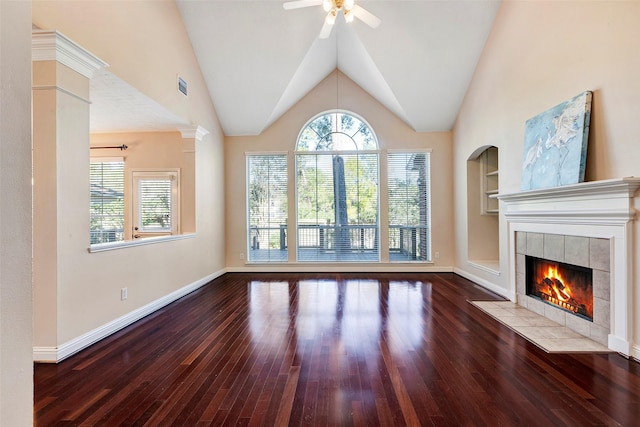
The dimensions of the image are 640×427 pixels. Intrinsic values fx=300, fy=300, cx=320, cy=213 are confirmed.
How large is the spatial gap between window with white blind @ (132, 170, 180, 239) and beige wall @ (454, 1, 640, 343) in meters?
5.22

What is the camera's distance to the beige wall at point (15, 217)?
2.66ft

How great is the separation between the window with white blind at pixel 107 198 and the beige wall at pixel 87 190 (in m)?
1.62

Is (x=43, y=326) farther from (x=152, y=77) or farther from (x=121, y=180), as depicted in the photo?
(x=121, y=180)

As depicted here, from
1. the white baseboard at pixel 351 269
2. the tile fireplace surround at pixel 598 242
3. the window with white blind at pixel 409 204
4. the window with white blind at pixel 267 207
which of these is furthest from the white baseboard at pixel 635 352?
the window with white blind at pixel 267 207

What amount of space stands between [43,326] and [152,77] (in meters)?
2.96

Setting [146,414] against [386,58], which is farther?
[386,58]

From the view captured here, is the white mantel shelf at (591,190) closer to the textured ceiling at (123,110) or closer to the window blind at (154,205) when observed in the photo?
the textured ceiling at (123,110)

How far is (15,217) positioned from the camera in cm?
85

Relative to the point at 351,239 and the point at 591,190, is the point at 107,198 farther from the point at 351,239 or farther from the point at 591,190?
the point at 591,190

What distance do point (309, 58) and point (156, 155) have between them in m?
3.15

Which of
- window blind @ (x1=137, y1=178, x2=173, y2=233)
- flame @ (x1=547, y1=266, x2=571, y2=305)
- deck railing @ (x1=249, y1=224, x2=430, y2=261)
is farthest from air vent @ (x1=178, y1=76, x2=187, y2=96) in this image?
flame @ (x1=547, y1=266, x2=571, y2=305)

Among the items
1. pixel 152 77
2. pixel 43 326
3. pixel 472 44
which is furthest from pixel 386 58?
pixel 43 326

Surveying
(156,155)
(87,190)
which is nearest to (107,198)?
(156,155)

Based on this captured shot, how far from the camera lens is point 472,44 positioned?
465cm
